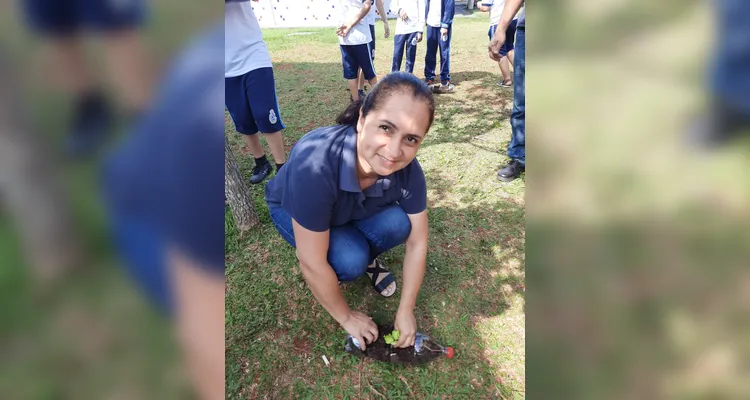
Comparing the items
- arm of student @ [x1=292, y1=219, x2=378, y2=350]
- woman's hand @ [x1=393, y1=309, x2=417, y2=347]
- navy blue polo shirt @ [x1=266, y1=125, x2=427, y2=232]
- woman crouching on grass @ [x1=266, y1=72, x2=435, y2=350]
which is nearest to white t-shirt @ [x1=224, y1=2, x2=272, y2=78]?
woman crouching on grass @ [x1=266, y1=72, x2=435, y2=350]

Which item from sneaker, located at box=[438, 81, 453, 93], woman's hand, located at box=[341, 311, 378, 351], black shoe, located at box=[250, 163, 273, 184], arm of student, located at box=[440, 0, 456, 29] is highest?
arm of student, located at box=[440, 0, 456, 29]

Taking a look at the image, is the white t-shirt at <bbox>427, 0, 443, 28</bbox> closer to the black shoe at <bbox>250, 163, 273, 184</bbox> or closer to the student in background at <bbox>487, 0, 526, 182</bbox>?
the student in background at <bbox>487, 0, 526, 182</bbox>

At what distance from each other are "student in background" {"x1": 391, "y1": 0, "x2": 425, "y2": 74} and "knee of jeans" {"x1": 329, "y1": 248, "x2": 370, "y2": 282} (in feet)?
14.9

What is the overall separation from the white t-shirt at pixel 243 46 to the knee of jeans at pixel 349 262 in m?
1.84

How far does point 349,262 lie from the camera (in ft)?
7.13

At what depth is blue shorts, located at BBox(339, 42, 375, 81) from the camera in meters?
5.02

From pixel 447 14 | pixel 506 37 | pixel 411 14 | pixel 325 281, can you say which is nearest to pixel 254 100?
pixel 325 281

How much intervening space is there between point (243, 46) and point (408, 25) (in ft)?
12.5
